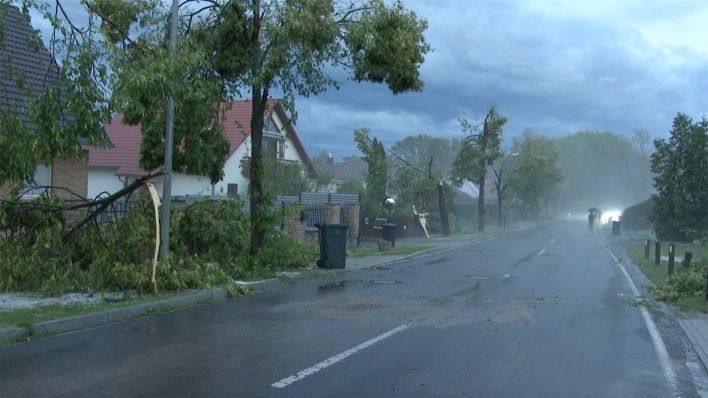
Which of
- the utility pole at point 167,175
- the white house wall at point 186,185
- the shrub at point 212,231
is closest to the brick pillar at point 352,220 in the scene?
the white house wall at point 186,185

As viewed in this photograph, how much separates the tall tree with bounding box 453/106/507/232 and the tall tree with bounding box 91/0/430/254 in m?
30.7

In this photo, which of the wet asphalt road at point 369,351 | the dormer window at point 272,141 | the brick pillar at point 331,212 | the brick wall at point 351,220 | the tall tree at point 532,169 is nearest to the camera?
the wet asphalt road at point 369,351

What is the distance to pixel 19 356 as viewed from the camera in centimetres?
751

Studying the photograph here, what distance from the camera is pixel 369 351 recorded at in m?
8.05

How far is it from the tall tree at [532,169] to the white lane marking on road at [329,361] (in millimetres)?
55191

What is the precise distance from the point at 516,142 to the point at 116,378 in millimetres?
83149

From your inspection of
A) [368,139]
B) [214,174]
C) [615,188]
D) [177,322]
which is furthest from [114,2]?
[615,188]

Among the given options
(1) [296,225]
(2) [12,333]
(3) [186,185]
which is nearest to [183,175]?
(3) [186,185]

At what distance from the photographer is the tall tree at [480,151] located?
46.5 meters

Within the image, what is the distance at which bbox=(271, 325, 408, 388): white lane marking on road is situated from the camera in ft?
21.7

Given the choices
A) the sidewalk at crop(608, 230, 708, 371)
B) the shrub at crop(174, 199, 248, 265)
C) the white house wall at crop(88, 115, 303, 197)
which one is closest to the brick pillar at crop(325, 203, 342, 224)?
the white house wall at crop(88, 115, 303, 197)

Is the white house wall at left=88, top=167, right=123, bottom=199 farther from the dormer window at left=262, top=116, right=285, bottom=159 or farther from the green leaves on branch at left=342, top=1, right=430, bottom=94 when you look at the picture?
the green leaves on branch at left=342, top=1, right=430, bottom=94

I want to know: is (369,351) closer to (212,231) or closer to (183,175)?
(212,231)

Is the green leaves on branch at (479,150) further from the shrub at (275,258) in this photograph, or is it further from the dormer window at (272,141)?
the shrub at (275,258)
